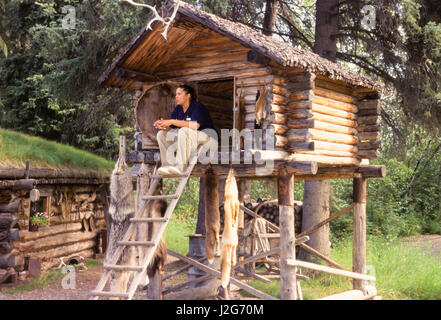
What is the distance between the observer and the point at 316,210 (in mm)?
14250

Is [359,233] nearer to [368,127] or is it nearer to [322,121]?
[368,127]

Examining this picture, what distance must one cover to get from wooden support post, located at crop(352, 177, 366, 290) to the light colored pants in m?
3.94

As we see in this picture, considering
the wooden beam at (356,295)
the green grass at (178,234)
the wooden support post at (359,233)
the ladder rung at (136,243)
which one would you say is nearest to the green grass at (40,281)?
the green grass at (178,234)

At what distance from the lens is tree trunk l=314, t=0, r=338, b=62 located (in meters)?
14.6

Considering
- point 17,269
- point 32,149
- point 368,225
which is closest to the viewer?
point 17,269

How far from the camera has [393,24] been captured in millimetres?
13914

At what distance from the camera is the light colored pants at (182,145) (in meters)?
8.98

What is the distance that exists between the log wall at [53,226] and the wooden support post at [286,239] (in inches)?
264

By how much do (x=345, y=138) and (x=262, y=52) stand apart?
10.8 ft

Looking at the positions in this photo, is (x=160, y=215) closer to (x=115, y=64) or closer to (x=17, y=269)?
(x=115, y=64)

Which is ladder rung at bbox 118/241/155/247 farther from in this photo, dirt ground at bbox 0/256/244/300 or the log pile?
the log pile

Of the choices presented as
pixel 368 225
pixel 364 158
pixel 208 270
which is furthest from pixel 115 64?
pixel 368 225

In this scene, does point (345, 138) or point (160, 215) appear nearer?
point (160, 215)

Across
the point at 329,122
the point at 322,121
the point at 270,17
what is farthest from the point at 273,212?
the point at 322,121
